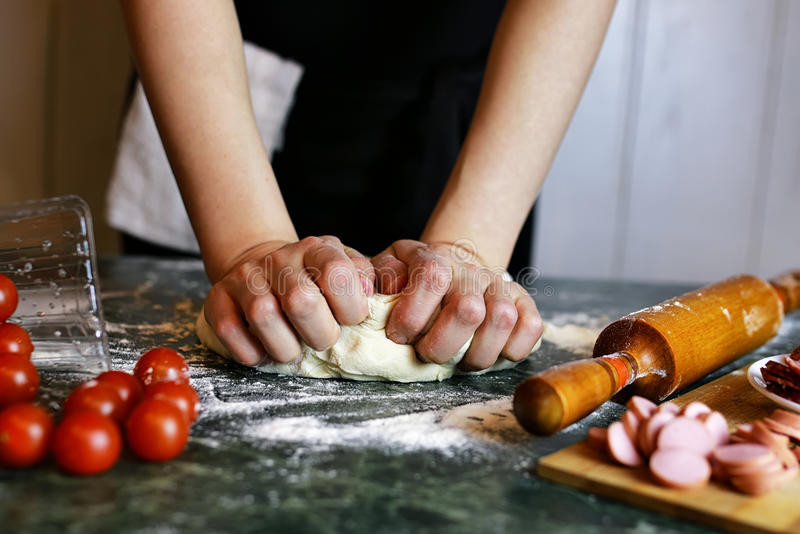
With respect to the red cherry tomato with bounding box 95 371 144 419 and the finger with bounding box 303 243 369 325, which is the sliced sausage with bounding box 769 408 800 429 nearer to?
the finger with bounding box 303 243 369 325

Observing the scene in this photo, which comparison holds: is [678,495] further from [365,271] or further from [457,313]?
[365,271]

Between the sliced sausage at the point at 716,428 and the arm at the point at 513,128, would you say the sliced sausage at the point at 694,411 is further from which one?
the arm at the point at 513,128

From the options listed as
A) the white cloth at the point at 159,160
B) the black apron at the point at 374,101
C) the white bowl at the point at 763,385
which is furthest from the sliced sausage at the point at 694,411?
the white cloth at the point at 159,160

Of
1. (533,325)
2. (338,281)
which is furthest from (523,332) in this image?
(338,281)

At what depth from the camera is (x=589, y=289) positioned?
1.54 metres

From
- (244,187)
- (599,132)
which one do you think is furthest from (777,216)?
(244,187)

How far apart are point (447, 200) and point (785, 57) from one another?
7.25 feet

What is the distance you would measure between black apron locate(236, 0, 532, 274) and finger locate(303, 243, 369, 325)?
0.73m

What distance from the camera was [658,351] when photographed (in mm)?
760

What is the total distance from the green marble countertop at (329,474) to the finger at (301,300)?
6cm

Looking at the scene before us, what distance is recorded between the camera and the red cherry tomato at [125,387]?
625 millimetres

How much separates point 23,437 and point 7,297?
0.30 meters

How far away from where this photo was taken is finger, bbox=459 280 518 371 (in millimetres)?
793

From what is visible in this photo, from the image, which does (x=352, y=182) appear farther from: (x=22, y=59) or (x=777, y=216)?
(x=777, y=216)
